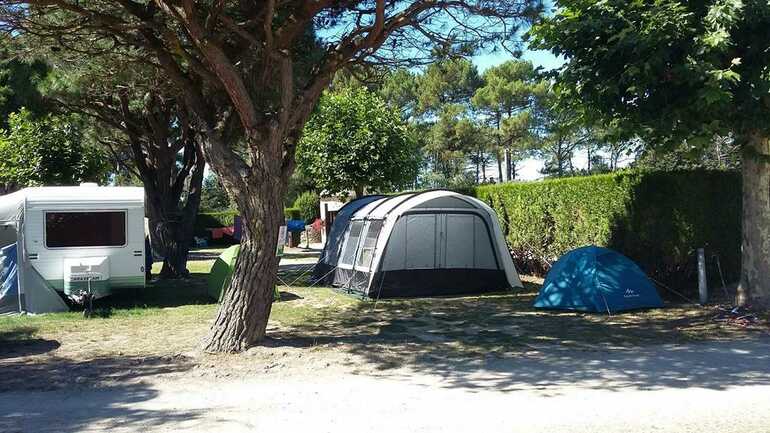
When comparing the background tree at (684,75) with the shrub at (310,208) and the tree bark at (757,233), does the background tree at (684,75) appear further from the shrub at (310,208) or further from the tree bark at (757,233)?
the shrub at (310,208)

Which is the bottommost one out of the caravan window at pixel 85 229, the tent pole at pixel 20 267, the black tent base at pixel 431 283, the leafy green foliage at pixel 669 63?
the black tent base at pixel 431 283

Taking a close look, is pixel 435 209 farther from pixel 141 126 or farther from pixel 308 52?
pixel 141 126

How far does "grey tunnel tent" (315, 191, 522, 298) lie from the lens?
536 inches

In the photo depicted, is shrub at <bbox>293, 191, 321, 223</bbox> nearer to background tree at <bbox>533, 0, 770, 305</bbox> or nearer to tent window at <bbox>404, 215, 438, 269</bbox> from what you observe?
tent window at <bbox>404, 215, 438, 269</bbox>

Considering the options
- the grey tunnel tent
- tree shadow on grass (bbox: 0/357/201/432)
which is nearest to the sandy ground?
tree shadow on grass (bbox: 0/357/201/432)

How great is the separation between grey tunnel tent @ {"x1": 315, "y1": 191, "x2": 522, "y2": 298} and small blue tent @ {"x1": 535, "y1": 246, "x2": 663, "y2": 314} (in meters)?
2.60

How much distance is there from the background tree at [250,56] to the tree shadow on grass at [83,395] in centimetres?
112

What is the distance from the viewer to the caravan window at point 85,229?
39.7ft

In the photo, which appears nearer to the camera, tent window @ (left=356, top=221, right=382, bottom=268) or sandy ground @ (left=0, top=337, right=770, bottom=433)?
sandy ground @ (left=0, top=337, right=770, bottom=433)

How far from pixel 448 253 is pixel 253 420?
8.89 m

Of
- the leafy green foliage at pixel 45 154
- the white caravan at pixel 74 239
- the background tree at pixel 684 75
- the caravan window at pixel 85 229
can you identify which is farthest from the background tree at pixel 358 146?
the background tree at pixel 684 75

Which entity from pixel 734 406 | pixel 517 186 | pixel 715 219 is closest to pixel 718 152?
pixel 517 186

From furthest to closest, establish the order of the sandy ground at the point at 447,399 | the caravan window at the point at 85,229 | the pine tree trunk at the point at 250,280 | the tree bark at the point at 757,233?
the caravan window at the point at 85,229
the tree bark at the point at 757,233
the pine tree trunk at the point at 250,280
the sandy ground at the point at 447,399

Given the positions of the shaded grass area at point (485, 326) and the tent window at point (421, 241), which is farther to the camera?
the tent window at point (421, 241)
